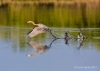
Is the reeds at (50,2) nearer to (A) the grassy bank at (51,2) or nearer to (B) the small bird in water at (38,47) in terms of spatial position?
(A) the grassy bank at (51,2)

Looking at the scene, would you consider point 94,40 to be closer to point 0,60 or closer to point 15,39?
point 15,39

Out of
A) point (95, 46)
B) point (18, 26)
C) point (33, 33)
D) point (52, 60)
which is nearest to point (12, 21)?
point (18, 26)

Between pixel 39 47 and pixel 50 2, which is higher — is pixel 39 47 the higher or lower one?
the lower one

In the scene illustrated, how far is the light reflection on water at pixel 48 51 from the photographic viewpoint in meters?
14.5

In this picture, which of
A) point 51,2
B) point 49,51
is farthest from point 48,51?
point 51,2

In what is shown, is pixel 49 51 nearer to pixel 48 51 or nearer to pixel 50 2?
pixel 48 51

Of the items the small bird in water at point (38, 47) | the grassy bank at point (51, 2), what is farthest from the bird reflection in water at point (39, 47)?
the grassy bank at point (51, 2)

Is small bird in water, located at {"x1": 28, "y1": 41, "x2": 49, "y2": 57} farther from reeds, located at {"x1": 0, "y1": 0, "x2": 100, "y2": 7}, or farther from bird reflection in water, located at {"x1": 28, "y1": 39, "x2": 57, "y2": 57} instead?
reeds, located at {"x1": 0, "y1": 0, "x2": 100, "y2": 7}

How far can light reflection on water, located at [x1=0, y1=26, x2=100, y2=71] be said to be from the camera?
1450 centimetres

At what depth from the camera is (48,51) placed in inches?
647

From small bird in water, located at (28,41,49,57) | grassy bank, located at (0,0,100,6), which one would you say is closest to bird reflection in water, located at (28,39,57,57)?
small bird in water, located at (28,41,49,57)

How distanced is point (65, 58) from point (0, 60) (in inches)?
80.6

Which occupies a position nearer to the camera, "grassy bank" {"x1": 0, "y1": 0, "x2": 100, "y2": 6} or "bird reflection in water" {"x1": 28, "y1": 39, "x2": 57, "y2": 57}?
"bird reflection in water" {"x1": 28, "y1": 39, "x2": 57, "y2": 57}

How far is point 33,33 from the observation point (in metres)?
18.4
